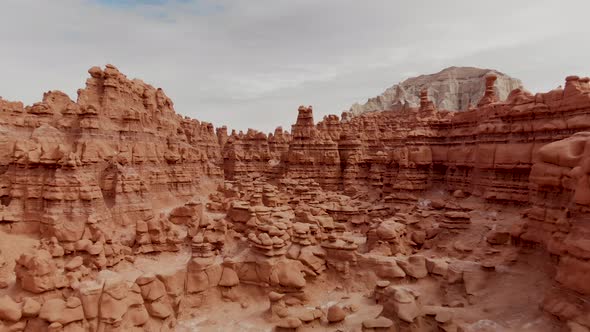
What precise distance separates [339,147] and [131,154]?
22455 mm

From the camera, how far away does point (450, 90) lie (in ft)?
300

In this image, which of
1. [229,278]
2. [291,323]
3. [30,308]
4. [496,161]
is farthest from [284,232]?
[496,161]

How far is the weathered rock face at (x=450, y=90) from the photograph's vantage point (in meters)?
85.4

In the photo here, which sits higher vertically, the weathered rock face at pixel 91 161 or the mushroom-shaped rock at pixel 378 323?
the weathered rock face at pixel 91 161

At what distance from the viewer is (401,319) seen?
12547 millimetres

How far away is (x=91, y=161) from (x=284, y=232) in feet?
37.3

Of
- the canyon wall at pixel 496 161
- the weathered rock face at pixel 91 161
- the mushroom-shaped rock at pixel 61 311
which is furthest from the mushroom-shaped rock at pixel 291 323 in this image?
the weathered rock face at pixel 91 161

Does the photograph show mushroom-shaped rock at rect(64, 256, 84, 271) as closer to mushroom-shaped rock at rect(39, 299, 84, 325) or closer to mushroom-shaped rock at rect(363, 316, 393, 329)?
mushroom-shaped rock at rect(39, 299, 84, 325)

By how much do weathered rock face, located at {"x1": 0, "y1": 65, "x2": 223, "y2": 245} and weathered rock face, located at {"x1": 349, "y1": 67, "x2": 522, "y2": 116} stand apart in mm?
63654

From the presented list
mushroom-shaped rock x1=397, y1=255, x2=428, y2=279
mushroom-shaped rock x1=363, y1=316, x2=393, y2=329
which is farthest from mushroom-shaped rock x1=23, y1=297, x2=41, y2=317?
mushroom-shaped rock x1=397, y1=255, x2=428, y2=279

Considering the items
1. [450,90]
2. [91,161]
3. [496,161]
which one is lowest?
[91,161]

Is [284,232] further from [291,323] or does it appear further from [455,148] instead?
[455,148]

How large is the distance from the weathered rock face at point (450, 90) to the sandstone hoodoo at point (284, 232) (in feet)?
198

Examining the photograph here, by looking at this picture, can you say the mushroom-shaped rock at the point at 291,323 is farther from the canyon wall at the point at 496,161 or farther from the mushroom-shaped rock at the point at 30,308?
the mushroom-shaped rock at the point at 30,308
